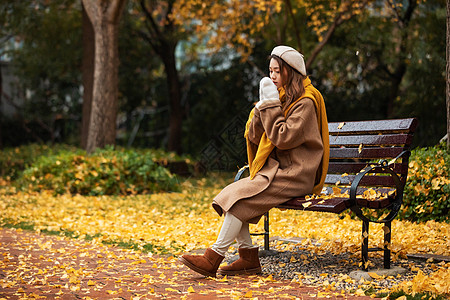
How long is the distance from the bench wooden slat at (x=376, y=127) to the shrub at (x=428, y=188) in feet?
4.88

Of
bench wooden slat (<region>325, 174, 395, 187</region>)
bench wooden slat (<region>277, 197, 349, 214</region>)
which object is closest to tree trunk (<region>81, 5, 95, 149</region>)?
bench wooden slat (<region>325, 174, 395, 187</region>)

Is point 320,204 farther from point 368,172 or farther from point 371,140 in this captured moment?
point 371,140

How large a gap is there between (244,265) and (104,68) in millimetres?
7867

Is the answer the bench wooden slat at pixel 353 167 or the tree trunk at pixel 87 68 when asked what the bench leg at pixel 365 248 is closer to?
the bench wooden slat at pixel 353 167

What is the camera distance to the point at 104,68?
1139 centimetres

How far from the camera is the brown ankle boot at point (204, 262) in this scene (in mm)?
4145

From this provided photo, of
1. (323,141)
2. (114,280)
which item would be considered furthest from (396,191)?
(114,280)

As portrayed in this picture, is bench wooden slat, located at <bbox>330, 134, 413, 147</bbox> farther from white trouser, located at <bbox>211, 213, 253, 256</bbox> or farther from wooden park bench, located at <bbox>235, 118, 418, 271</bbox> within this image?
white trouser, located at <bbox>211, 213, 253, 256</bbox>

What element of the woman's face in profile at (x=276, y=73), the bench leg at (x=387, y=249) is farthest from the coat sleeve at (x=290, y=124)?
the bench leg at (x=387, y=249)

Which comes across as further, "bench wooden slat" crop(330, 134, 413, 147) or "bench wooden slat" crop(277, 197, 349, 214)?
"bench wooden slat" crop(330, 134, 413, 147)

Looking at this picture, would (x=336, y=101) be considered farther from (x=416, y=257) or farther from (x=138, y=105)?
(x=416, y=257)

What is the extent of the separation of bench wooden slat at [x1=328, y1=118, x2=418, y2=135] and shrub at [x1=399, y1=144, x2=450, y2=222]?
1.49 m

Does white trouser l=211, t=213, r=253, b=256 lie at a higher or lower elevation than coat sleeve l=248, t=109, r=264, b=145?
lower

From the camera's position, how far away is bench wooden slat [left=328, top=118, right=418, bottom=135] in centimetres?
448
